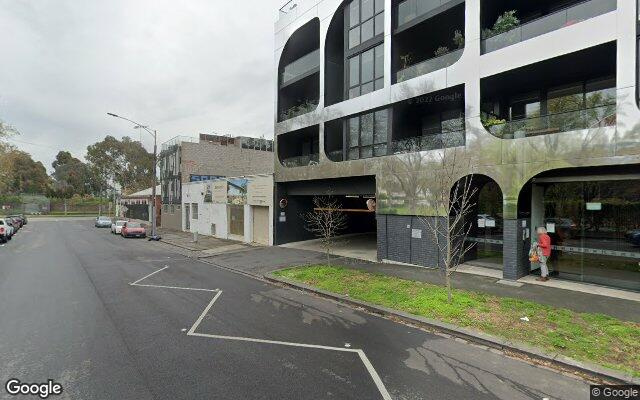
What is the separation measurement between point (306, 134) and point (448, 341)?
17.6m

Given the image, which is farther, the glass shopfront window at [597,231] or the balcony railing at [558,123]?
the glass shopfront window at [597,231]

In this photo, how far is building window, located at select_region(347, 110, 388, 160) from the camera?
1580 centimetres

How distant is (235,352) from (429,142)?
445 inches

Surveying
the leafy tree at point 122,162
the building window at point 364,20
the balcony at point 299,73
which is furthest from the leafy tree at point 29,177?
the building window at point 364,20

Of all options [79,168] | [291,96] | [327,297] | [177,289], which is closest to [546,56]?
[327,297]

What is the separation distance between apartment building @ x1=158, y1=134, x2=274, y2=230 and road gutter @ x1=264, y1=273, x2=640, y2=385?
94.8 feet

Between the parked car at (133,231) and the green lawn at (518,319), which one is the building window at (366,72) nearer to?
the green lawn at (518,319)

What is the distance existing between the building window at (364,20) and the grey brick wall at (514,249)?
36.1 ft

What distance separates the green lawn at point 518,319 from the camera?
5.82m

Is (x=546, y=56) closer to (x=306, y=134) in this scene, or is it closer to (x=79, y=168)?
(x=306, y=134)

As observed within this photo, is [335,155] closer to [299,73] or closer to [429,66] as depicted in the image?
[299,73]

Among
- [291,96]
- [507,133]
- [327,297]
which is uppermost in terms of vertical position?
[291,96]

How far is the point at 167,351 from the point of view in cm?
590

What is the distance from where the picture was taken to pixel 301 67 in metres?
21.2
